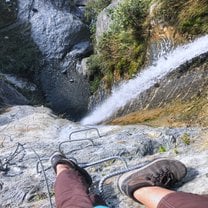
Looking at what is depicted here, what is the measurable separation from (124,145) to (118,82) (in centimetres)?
738

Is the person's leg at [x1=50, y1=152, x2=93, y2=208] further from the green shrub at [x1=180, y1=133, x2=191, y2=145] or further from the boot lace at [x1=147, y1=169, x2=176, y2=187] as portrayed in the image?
the green shrub at [x1=180, y1=133, x2=191, y2=145]

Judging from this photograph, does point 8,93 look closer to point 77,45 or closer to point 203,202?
point 77,45

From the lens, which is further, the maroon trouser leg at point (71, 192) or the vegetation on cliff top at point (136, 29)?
the vegetation on cliff top at point (136, 29)

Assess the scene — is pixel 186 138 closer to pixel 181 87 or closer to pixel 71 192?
pixel 71 192

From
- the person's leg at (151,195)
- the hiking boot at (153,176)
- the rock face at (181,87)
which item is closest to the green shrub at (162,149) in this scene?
the hiking boot at (153,176)

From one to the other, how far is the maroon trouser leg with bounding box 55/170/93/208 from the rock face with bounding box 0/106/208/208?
46cm

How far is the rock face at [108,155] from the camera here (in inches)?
169


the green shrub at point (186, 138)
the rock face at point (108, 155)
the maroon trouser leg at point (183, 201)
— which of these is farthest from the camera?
the green shrub at point (186, 138)

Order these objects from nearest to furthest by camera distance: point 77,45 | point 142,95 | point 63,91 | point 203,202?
1. point 203,202
2. point 142,95
3. point 63,91
4. point 77,45

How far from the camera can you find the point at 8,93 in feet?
49.4

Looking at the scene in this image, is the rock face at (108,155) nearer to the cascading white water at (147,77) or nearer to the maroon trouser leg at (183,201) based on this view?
the maroon trouser leg at (183,201)

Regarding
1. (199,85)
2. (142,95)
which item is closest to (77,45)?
(142,95)

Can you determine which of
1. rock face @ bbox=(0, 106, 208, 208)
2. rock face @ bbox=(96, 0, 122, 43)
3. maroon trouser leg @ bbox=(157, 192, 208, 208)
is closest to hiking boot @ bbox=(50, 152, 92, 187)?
rock face @ bbox=(0, 106, 208, 208)

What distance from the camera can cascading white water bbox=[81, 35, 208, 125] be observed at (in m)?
9.53
